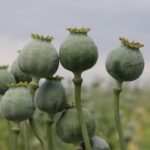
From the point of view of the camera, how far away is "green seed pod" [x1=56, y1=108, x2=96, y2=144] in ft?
5.29

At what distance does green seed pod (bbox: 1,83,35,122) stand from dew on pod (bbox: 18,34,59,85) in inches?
2.8

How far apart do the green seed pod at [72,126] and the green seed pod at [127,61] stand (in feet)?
0.55

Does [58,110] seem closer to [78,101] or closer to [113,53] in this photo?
[78,101]

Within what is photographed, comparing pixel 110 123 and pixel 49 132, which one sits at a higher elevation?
pixel 49 132

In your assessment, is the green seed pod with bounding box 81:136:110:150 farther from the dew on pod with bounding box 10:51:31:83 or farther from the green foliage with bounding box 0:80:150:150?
the green foliage with bounding box 0:80:150:150

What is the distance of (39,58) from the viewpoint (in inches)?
61.4

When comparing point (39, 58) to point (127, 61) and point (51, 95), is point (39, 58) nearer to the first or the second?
point (51, 95)

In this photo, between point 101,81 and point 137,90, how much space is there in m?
3.11

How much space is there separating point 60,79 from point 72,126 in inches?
5.7

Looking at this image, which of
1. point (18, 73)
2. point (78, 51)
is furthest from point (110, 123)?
point (78, 51)

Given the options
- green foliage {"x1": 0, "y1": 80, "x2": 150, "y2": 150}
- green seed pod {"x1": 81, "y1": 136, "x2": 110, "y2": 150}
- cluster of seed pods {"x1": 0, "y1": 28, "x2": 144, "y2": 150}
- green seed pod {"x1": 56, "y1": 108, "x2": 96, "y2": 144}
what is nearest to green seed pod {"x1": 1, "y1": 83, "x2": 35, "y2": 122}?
cluster of seed pods {"x1": 0, "y1": 28, "x2": 144, "y2": 150}

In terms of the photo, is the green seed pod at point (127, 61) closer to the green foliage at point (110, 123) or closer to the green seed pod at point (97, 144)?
the green seed pod at point (97, 144)

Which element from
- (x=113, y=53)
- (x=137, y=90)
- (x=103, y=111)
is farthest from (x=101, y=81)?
(x=113, y=53)

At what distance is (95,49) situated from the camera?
1.58m
